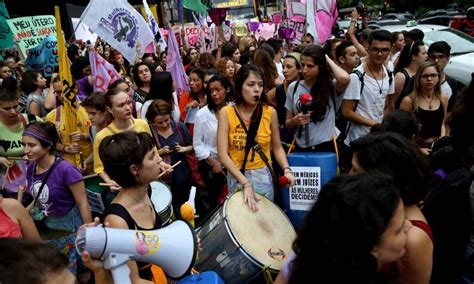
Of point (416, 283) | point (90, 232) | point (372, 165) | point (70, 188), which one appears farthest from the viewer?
point (70, 188)

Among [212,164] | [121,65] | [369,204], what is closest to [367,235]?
[369,204]

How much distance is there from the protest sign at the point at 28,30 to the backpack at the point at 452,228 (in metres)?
11.1

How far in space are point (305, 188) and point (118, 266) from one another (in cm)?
238

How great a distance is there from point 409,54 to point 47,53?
6.85 meters

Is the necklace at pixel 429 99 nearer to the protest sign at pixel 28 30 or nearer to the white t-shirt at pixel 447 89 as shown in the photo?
the white t-shirt at pixel 447 89

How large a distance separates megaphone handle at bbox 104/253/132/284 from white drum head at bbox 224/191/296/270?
3.87 ft

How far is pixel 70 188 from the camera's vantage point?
3242mm

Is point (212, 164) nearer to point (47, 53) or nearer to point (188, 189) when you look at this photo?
point (188, 189)

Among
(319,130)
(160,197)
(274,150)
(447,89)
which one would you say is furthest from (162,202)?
(447,89)

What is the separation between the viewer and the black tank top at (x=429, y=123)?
4531mm

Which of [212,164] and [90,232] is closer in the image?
[90,232]

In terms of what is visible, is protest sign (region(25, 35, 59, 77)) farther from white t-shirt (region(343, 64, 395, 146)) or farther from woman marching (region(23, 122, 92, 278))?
white t-shirt (region(343, 64, 395, 146))

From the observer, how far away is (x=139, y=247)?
1.92 m

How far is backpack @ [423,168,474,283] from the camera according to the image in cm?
240
